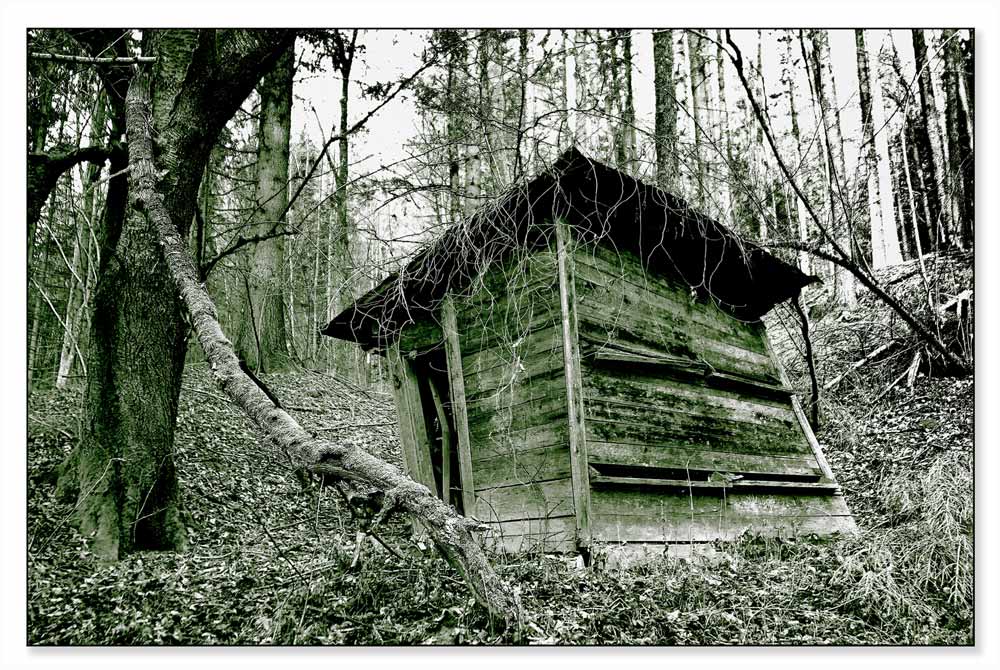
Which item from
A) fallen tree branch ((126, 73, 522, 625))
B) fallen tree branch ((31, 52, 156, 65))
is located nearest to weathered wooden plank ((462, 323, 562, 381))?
fallen tree branch ((126, 73, 522, 625))

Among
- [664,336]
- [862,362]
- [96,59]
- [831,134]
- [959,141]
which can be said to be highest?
[96,59]

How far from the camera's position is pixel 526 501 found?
405 cm

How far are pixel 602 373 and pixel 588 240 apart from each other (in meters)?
0.85

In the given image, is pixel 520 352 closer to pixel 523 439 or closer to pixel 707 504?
pixel 523 439

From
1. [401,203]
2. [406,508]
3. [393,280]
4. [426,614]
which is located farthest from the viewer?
[401,203]

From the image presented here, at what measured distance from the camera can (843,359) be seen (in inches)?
208

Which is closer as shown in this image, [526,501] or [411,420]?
[526,501]

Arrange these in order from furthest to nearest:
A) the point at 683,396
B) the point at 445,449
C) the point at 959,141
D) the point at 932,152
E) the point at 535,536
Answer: the point at 445,449, the point at 683,396, the point at 535,536, the point at 932,152, the point at 959,141

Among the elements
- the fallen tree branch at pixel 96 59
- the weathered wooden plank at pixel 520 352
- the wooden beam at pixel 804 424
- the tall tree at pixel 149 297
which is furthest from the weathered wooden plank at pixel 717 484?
the fallen tree branch at pixel 96 59

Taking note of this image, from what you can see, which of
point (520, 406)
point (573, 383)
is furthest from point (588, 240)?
point (520, 406)

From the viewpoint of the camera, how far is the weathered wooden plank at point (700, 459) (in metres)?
3.87

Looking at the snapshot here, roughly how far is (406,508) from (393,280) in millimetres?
2225
